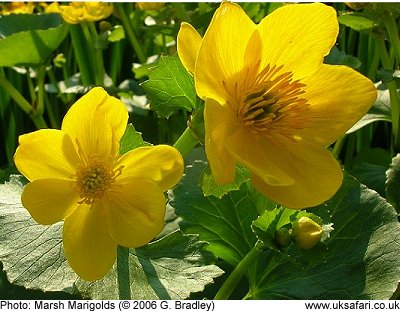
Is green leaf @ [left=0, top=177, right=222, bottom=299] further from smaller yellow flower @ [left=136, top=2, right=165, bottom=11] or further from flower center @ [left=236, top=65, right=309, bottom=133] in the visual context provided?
smaller yellow flower @ [left=136, top=2, right=165, bottom=11]

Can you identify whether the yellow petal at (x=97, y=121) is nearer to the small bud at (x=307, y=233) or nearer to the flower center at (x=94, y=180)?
the flower center at (x=94, y=180)

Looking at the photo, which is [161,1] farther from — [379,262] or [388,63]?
[379,262]

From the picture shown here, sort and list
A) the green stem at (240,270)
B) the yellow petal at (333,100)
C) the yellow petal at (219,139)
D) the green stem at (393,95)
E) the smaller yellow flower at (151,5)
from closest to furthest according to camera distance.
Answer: the yellow petal at (219,139) < the yellow petal at (333,100) < the green stem at (240,270) < the green stem at (393,95) < the smaller yellow flower at (151,5)

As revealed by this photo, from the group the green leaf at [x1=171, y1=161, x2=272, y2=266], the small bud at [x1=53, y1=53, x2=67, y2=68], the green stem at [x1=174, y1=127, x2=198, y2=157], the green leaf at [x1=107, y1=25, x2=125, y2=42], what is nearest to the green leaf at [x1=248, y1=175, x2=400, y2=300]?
the green leaf at [x1=171, y1=161, x2=272, y2=266]

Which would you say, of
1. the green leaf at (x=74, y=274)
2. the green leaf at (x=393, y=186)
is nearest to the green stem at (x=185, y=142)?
the green leaf at (x=74, y=274)

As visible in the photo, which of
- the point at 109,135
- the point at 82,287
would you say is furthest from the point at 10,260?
the point at 109,135
